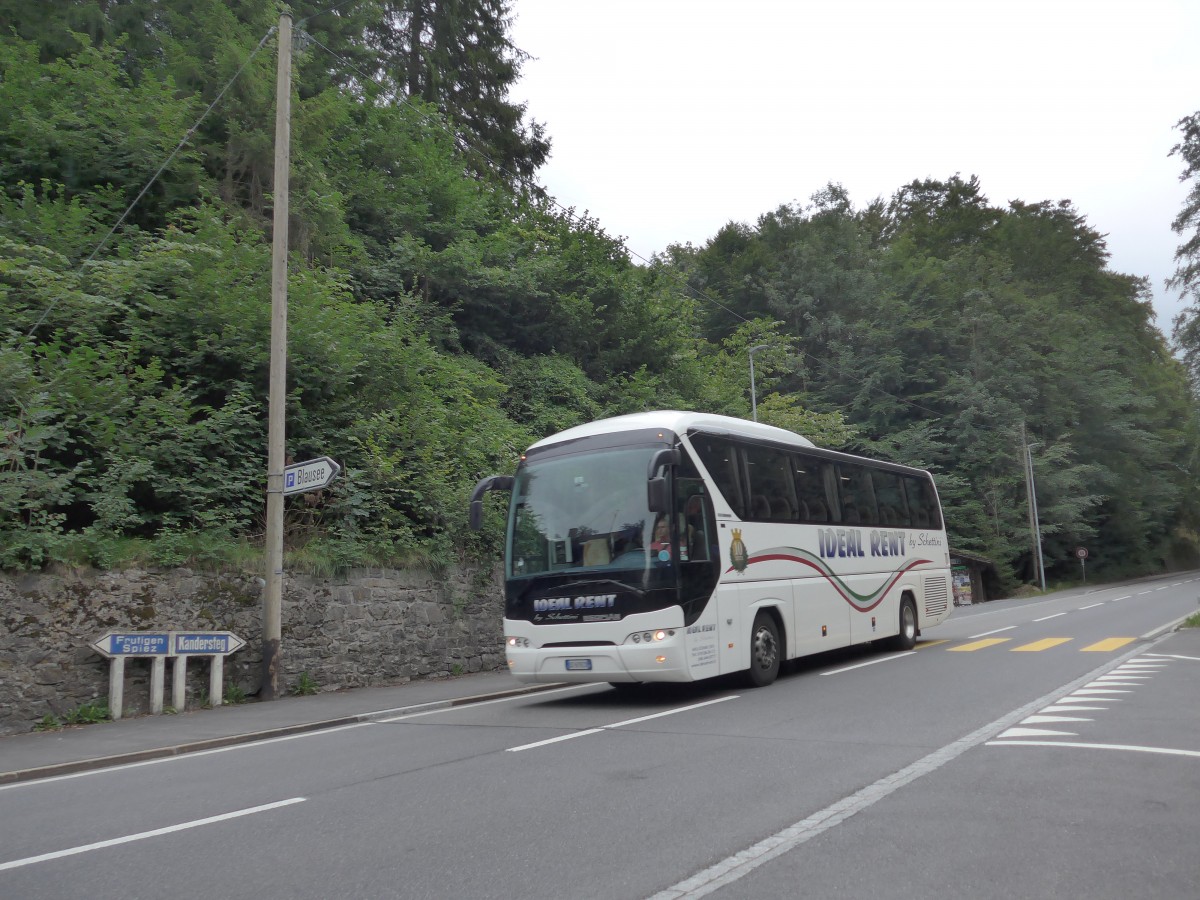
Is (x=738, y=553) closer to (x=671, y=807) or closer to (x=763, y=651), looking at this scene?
(x=763, y=651)

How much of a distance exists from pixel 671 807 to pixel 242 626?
9259mm

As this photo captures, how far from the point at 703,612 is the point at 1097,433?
59056 mm

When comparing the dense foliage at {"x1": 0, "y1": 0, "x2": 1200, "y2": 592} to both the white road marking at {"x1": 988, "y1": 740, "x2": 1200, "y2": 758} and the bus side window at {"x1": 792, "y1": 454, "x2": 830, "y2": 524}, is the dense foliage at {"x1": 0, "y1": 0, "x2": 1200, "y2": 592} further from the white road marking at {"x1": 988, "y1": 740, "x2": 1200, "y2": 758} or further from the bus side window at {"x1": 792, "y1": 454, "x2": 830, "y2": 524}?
the white road marking at {"x1": 988, "y1": 740, "x2": 1200, "y2": 758}

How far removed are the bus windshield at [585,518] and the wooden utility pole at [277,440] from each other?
3.46 metres

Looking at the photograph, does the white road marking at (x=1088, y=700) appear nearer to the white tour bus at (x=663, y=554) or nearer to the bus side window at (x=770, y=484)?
the white tour bus at (x=663, y=554)

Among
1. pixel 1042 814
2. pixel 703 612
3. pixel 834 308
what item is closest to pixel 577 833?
pixel 1042 814

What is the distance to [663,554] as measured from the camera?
1111 centimetres

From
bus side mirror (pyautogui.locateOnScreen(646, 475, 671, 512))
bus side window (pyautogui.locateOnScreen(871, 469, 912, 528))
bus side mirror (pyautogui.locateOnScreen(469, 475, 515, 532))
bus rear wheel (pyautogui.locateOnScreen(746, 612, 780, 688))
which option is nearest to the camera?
bus side mirror (pyautogui.locateOnScreen(646, 475, 671, 512))

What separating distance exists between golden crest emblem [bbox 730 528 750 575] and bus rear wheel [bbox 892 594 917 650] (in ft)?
21.5

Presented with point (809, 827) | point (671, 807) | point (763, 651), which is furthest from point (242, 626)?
point (809, 827)

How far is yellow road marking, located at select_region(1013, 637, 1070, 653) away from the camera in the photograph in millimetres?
16480

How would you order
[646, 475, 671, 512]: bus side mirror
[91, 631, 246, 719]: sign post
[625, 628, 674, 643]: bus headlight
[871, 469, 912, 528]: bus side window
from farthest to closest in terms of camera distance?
[871, 469, 912, 528]: bus side window → [91, 631, 246, 719]: sign post → [625, 628, 674, 643]: bus headlight → [646, 475, 671, 512]: bus side mirror

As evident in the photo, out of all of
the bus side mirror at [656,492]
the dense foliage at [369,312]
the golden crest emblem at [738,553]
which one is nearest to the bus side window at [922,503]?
the golden crest emblem at [738,553]

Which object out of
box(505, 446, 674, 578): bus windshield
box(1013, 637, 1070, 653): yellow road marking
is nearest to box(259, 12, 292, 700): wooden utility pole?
box(505, 446, 674, 578): bus windshield
